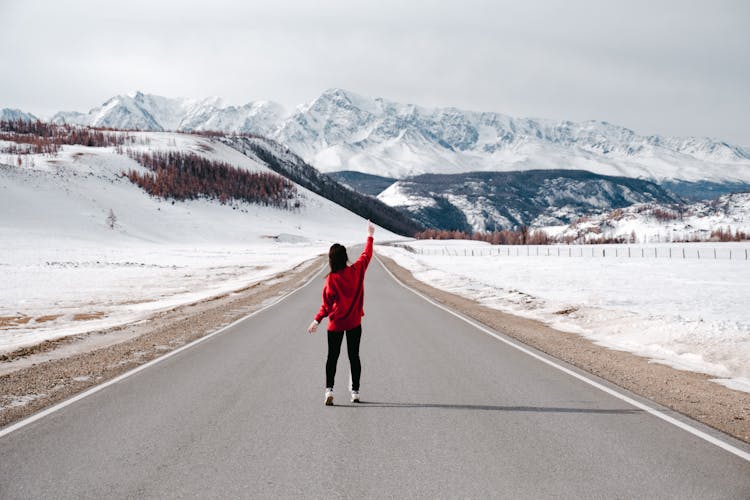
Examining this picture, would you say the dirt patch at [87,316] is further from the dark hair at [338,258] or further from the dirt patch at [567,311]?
the dirt patch at [567,311]

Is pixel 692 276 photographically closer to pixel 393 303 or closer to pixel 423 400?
pixel 393 303

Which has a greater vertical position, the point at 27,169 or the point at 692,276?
the point at 27,169

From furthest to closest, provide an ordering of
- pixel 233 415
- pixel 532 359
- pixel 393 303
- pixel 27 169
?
pixel 27 169 < pixel 393 303 < pixel 532 359 < pixel 233 415

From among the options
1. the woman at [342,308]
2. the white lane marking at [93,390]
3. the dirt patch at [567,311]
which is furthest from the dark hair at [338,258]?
the dirt patch at [567,311]

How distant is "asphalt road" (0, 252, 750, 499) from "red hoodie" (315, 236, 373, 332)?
1.08 meters

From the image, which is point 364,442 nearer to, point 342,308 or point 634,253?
point 342,308

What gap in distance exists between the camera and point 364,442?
19.5ft

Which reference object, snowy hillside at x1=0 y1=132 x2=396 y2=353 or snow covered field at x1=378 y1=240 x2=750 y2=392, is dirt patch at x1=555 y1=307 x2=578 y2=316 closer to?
snow covered field at x1=378 y1=240 x2=750 y2=392

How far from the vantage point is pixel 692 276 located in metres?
41.3

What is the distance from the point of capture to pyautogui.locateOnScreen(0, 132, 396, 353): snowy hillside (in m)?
22.7

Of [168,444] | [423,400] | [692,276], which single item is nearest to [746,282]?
[692,276]

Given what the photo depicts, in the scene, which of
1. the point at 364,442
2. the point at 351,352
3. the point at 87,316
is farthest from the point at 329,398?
the point at 87,316

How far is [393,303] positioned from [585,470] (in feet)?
55.3

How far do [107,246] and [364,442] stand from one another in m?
106
